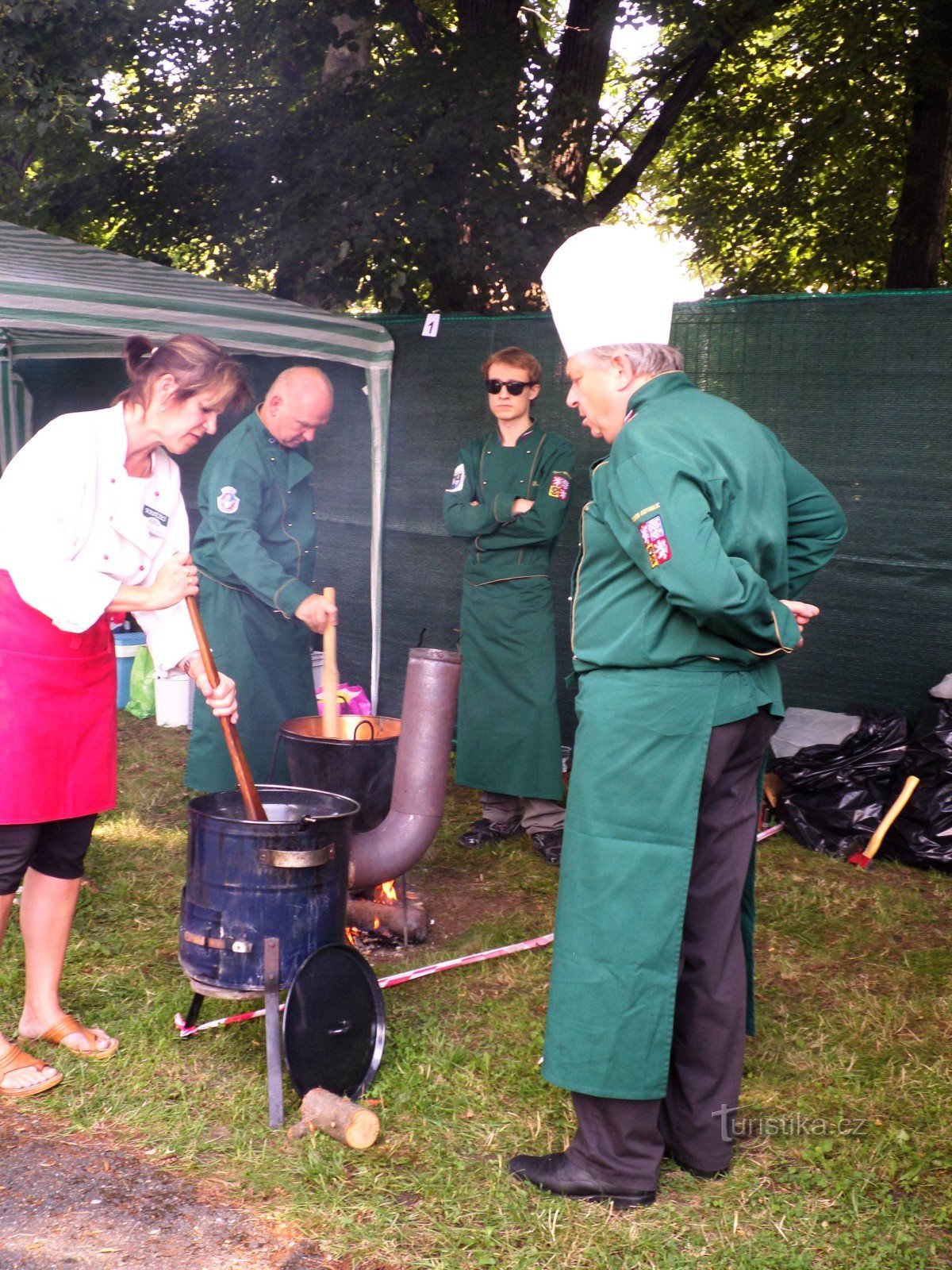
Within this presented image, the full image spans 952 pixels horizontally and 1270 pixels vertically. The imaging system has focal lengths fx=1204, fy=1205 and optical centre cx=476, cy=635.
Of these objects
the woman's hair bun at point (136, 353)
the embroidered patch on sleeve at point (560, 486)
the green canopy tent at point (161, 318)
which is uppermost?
the green canopy tent at point (161, 318)

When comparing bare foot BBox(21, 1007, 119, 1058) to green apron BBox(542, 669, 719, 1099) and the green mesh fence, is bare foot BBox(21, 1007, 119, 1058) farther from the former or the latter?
the green mesh fence

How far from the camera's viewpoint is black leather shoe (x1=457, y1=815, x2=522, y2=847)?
506 cm

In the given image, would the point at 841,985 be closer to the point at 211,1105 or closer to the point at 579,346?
the point at 211,1105

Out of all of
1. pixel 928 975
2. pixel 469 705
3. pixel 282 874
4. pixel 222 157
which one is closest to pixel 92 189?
pixel 222 157

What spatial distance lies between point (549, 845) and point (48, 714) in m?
2.49

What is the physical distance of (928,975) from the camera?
378 centimetres

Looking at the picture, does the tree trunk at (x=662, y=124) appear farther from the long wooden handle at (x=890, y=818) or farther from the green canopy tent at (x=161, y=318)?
the long wooden handle at (x=890, y=818)

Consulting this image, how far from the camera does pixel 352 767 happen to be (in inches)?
151

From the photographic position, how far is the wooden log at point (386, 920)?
13.1ft

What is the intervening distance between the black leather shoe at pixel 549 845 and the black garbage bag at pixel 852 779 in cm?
104

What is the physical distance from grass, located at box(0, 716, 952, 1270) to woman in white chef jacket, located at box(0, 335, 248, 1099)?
344mm

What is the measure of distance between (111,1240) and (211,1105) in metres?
0.52

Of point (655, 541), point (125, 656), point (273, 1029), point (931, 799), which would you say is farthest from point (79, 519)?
point (125, 656)

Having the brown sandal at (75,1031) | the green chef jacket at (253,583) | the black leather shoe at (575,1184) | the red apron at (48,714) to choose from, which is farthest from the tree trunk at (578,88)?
the black leather shoe at (575,1184)
